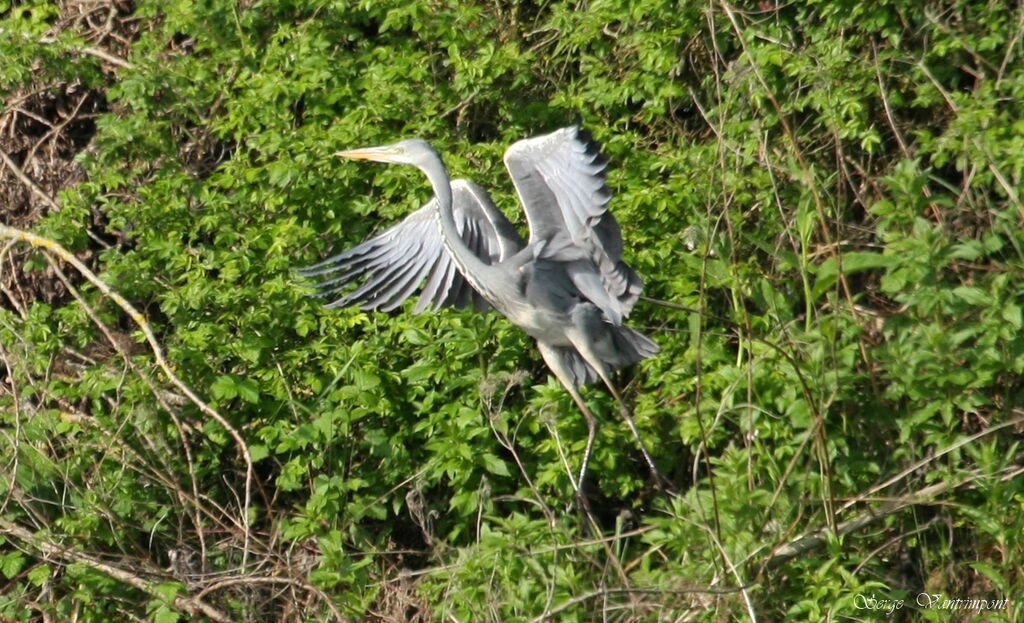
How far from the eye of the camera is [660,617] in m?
4.44

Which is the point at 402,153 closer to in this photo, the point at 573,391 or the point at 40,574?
the point at 573,391

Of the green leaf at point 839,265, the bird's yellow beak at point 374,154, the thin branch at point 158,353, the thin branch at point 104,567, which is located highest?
the bird's yellow beak at point 374,154

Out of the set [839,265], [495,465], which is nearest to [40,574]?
[495,465]

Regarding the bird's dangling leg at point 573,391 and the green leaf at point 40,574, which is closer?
the bird's dangling leg at point 573,391

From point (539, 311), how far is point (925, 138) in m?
1.58

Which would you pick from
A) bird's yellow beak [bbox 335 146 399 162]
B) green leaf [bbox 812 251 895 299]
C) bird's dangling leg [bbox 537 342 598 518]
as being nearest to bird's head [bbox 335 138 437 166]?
bird's yellow beak [bbox 335 146 399 162]

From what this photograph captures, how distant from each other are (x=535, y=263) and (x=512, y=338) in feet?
1.82

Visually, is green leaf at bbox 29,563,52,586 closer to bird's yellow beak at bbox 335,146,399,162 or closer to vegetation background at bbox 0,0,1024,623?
vegetation background at bbox 0,0,1024,623

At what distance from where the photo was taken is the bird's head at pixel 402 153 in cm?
548

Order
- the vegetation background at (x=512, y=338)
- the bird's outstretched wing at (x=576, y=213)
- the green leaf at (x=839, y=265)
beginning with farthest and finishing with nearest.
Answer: the bird's outstretched wing at (x=576, y=213) → the vegetation background at (x=512, y=338) → the green leaf at (x=839, y=265)

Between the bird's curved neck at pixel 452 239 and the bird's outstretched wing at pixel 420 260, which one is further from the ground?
the bird's curved neck at pixel 452 239

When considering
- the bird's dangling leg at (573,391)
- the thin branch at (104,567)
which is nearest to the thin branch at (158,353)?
the thin branch at (104,567)

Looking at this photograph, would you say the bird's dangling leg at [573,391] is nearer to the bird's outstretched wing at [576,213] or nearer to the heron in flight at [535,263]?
the heron in flight at [535,263]

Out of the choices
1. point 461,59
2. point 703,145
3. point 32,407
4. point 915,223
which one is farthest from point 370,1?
point 915,223
